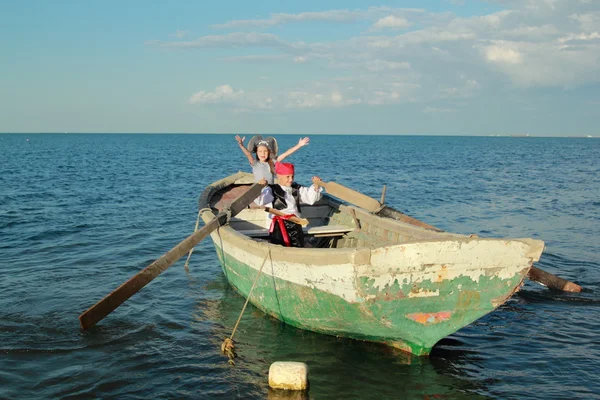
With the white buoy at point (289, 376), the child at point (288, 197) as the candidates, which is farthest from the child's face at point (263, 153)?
the white buoy at point (289, 376)

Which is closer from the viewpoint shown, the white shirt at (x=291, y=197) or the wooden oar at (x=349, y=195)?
the white shirt at (x=291, y=197)

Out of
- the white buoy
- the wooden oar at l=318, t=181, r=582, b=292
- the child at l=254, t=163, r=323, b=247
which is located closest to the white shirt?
the child at l=254, t=163, r=323, b=247

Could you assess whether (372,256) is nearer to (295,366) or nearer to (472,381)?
(295,366)

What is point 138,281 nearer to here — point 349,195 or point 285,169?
point 285,169

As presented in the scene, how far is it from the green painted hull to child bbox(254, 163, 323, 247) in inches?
45.0

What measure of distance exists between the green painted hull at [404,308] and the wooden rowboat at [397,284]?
0.01 meters

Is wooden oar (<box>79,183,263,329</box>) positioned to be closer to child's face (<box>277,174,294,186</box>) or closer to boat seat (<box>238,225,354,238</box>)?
child's face (<box>277,174,294,186</box>)

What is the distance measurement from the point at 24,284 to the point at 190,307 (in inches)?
128

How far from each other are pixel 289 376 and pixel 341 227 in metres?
4.07

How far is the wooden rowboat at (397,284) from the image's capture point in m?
5.95

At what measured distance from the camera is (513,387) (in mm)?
6488

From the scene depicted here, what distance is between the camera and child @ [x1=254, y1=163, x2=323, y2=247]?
8.28 meters

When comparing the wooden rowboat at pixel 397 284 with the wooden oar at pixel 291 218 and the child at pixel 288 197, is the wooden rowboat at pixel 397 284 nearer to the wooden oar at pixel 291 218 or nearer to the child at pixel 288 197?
the wooden oar at pixel 291 218

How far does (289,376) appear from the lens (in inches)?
239
